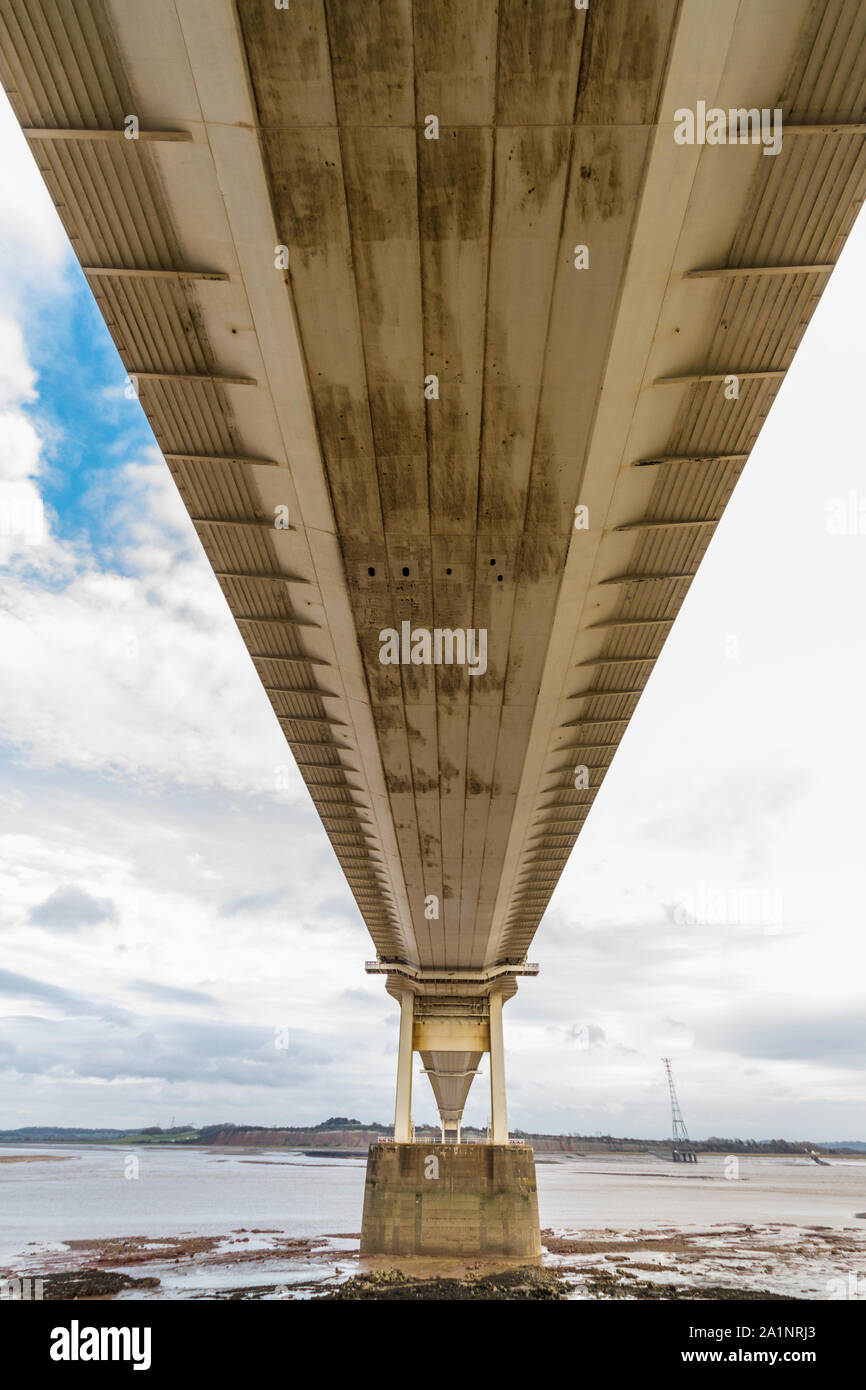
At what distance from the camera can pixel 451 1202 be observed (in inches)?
1133

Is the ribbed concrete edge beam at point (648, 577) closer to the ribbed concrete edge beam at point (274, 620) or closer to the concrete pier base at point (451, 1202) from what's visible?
the ribbed concrete edge beam at point (274, 620)

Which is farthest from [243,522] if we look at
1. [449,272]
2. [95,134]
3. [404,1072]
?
[404,1072]

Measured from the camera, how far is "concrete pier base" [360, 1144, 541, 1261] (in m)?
28.3

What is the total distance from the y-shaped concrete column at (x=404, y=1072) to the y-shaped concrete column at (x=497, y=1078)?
3247 millimetres

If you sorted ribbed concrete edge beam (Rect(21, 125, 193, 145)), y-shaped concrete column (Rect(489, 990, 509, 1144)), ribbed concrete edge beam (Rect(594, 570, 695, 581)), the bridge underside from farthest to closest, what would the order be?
y-shaped concrete column (Rect(489, 990, 509, 1144)) < ribbed concrete edge beam (Rect(594, 570, 695, 581)) < ribbed concrete edge beam (Rect(21, 125, 193, 145)) < the bridge underside

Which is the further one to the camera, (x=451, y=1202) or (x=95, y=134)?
(x=451, y=1202)

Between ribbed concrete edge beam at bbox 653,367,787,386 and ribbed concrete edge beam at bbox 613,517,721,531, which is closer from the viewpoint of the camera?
ribbed concrete edge beam at bbox 653,367,787,386

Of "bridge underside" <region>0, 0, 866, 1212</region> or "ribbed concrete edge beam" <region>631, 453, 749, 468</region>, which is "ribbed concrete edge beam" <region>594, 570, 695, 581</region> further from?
"ribbed concrete edge beam" <region>631, 453, 749, 468</region>

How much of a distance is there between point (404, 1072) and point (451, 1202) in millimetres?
5172

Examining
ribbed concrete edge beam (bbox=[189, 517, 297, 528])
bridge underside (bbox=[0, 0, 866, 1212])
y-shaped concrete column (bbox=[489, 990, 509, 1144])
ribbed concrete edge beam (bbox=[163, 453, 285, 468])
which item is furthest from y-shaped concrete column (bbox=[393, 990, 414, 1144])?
ribbed concrete edge beam (bbox=[163, 453, 285, 468])

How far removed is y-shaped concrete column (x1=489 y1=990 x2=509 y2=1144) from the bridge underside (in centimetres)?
2452

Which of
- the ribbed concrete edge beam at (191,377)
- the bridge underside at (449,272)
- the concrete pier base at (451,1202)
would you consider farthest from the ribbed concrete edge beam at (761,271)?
the concrete pier base at (451,1202)

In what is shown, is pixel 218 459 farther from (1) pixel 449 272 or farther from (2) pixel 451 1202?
(2) pixel 451 1202
